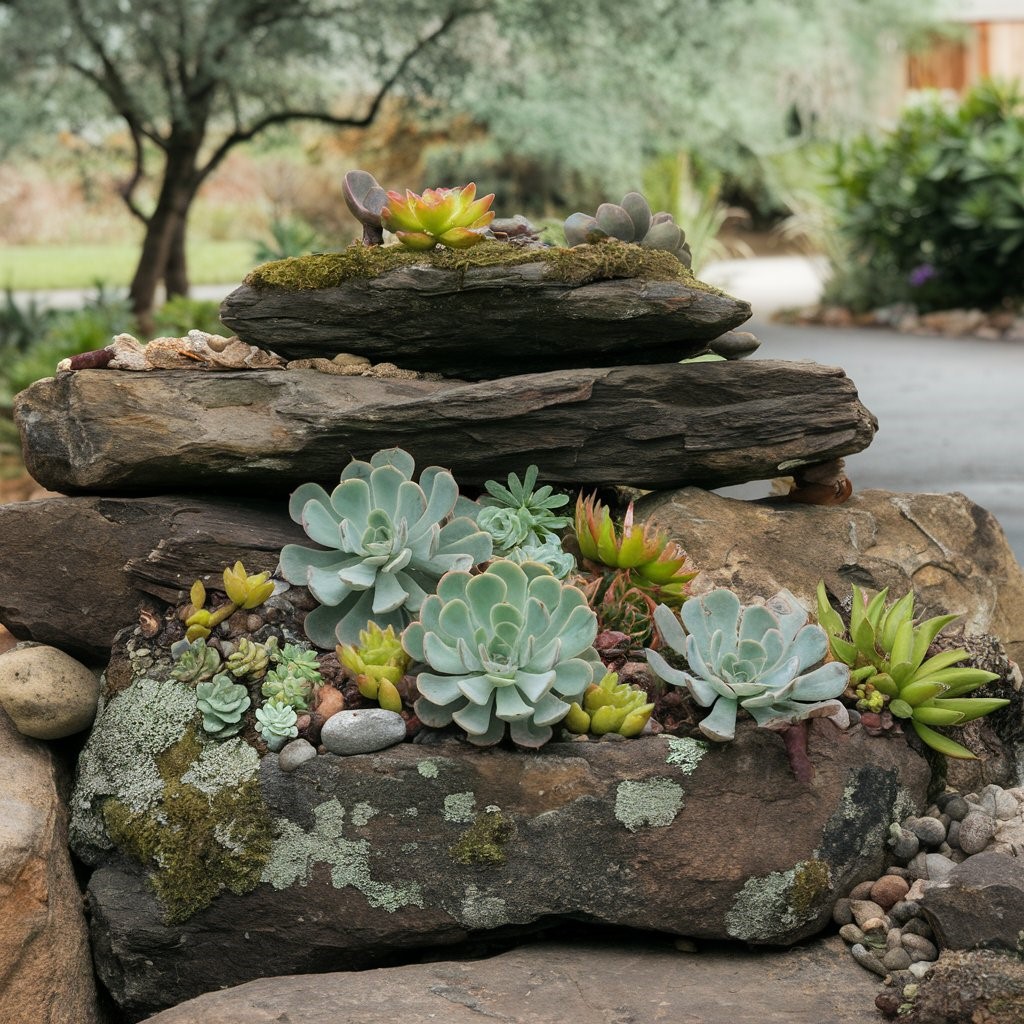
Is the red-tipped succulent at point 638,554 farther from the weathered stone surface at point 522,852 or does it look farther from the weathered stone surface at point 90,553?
the weathered stone surface at point 90,553

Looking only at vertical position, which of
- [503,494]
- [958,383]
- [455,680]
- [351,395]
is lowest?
[958,383]

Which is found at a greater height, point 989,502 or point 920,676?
point 920,676

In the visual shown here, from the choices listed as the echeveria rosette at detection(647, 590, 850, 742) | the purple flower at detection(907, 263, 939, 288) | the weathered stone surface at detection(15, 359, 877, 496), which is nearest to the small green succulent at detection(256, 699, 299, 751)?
the weathered stone surface at detection(15, 359, 877, 496)

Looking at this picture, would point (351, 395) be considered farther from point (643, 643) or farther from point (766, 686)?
point (766, 686)

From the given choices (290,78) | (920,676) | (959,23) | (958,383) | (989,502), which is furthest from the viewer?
(959,23)

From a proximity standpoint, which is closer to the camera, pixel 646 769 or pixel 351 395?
pixel 646 769

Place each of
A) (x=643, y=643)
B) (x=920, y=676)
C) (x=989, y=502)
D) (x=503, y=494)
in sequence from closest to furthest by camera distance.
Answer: (x=920, y=676)
(x=643, y=643)
(x=503, y=494)
(x=989, y=502)

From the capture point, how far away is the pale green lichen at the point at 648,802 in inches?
128

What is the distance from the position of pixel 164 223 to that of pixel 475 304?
9.45 metres

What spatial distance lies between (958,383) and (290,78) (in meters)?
7.24

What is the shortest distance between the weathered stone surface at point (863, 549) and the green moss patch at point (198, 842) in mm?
1565

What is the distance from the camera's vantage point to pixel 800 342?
13.0 m

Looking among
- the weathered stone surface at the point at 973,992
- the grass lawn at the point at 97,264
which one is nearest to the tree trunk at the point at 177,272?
the grass lawn at the point at 97,264

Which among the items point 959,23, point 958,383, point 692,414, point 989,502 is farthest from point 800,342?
point 959,23
